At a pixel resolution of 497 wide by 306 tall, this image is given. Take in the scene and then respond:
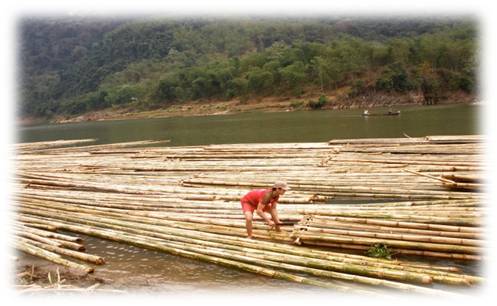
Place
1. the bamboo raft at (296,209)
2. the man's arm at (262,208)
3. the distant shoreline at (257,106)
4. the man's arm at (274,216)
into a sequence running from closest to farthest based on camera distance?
the bamboo raft at (296,209), the man's arm at (262,208), the man's arm at (274,216), the distant shoreline at (257,106)

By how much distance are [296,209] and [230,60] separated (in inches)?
3125

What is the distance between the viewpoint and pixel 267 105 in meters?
61.5

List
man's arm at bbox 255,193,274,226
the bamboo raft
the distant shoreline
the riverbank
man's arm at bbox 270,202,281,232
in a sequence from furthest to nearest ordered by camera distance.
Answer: the riverbank < the distant shoreline < man's arm at bbox 270,202,281,232 < man's arm at bbox 255,193,274,226 < the bamboo raft

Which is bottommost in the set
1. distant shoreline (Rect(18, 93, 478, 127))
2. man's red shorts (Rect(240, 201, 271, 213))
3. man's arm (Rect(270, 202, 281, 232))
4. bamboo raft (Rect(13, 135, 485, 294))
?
distant shoreline (Rect(18, 93, 478, 127))

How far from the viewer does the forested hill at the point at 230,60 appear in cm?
5612

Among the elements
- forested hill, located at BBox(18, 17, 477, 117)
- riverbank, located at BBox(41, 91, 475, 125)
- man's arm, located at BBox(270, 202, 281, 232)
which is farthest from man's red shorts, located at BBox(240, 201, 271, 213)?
forested hill, located at BBox(18, 17, 477, 117)

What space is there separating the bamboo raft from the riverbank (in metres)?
40.1

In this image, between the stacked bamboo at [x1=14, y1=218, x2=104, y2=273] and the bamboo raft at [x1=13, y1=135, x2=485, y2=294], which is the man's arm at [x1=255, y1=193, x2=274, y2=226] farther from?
the stacked bamboo at [x1=14, y1=218, x2=104, y2=273]

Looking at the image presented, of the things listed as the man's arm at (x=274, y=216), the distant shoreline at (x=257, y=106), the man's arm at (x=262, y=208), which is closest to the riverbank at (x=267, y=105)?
the distant shoreline at (x=257, y=106)

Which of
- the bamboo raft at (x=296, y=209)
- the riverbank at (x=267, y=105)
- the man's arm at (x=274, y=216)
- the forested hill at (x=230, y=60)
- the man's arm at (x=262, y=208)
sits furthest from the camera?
the forested hill at (x=230, y=60)

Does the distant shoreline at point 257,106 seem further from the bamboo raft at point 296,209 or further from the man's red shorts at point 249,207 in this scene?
the man's red shorts at point 249,207

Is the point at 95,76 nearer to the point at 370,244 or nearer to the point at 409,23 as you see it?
the point at 409,23

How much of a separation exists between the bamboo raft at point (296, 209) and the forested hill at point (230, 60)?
1702 inches

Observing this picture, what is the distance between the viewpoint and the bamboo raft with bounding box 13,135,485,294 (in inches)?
235
